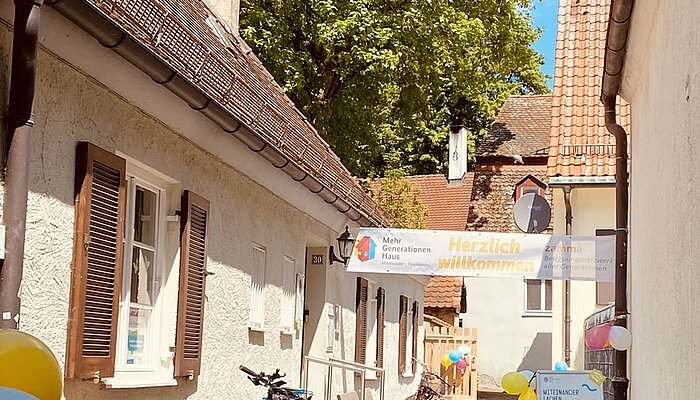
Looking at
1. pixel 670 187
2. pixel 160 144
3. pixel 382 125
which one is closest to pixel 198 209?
pixel 160 144

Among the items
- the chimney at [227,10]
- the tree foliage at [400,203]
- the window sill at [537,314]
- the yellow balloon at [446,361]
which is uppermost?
the chimney at [227,10]

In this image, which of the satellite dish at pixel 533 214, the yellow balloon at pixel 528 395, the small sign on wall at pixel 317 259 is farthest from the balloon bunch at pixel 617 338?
the satellite dish at pixel 533 214

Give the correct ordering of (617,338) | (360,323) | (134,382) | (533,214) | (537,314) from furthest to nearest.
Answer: (537,314)
(360,323)
(533,214)
(617,338)
(134,382)

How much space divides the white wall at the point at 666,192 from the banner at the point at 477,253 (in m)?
3.44

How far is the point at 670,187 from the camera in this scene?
5.38 meters

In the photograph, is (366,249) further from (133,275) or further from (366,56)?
(366,56)

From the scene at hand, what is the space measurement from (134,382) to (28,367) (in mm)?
4437

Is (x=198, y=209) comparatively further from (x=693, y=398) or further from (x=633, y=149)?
(x=693, y=398)

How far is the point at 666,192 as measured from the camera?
5.63 meters

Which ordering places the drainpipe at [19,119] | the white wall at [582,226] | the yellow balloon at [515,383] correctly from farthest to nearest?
the white wall at [582,226]
the yellow balloon at [515,383]
the drainpipe at [19,119]

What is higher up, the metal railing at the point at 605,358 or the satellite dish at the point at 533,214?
the satellite dish at the point at 533,214

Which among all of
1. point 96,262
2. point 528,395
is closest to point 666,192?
point 96,262

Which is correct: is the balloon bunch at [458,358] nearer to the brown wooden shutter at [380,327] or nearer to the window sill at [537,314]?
the brown wooden shutter at [380,327]

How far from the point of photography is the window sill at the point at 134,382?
700cm
